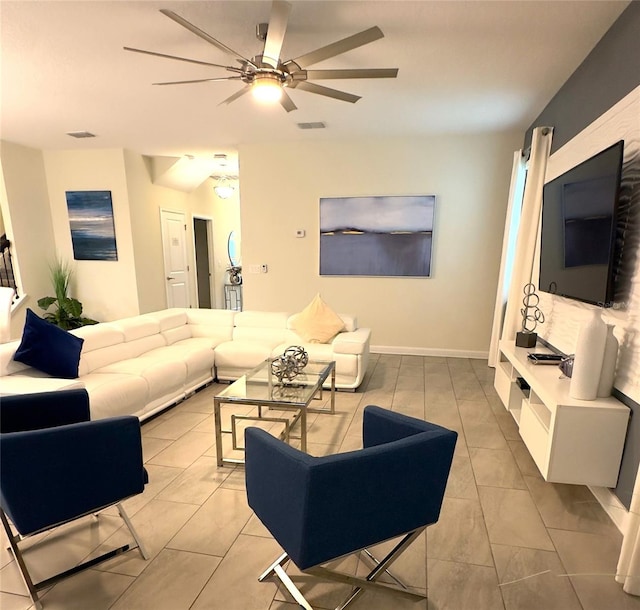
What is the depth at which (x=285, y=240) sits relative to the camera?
17.7 ft

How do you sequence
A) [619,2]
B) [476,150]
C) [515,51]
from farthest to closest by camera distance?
[476,150] → [515,51] → [619,2]

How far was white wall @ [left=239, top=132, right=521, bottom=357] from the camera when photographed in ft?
15.6

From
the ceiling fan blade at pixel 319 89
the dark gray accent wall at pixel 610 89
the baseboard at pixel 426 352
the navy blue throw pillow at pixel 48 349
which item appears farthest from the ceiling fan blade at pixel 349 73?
the baseboard at pixel 426 352

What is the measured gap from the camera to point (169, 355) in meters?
3.52

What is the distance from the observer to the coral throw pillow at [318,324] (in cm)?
396

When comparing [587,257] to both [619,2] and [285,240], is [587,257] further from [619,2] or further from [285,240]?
[285,240]

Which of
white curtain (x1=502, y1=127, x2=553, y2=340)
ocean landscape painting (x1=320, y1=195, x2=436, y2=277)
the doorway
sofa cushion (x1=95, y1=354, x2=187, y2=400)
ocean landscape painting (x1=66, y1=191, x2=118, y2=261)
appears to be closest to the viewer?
sofa cushion (x1=95, y1=354, x2=187, y2=400)

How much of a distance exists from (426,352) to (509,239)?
5.87 ft

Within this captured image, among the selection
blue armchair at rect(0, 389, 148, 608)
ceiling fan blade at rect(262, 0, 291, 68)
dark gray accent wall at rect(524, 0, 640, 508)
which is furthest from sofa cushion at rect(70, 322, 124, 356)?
dark gray accent wall at rect(524, 0, 640, 508)

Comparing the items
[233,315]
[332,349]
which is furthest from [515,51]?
[233,315]

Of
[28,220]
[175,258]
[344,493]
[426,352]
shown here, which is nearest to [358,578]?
[344,493]

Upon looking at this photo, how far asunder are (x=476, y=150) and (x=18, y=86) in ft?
15.9

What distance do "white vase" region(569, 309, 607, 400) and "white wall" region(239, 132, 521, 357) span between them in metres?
3.11

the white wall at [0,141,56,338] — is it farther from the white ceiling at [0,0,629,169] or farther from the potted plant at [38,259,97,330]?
the white ceiling at [0,0,629,169]
